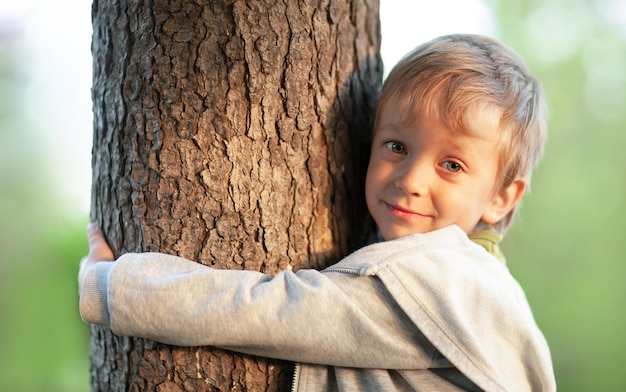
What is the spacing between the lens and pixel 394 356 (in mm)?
1184

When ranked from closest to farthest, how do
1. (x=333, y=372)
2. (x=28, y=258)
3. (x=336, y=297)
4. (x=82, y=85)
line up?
(x=336, y=297)
(x=333, y=372)
(x=82, y=85)
(x=28, y=258)

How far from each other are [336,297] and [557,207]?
4558 mm

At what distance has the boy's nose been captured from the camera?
1351mm

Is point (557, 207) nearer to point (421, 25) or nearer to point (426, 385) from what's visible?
point (421, 25)

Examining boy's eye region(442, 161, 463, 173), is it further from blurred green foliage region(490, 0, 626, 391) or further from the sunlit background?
blurred green foliage region(490, 0, 626, 391)

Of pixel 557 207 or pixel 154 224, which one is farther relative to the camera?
pixel 557 207

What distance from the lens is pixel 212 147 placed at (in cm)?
130

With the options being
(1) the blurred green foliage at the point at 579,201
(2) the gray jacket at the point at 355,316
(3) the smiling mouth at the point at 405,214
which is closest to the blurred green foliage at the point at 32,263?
(2) the gray jacket at the point at 355,316

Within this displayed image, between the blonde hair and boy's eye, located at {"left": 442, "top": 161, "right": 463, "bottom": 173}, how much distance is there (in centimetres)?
8

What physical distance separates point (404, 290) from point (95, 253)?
2.18 ft

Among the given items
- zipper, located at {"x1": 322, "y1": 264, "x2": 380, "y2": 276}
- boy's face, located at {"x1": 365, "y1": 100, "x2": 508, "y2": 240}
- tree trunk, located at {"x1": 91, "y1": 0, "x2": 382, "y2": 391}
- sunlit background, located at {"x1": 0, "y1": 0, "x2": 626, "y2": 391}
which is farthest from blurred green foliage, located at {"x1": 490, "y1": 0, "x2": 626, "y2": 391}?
zipper, located at {"x1": 322, "y1": 264, "x2": 380, "y2": 276}

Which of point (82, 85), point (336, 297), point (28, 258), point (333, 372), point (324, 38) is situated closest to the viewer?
point (336, 297)

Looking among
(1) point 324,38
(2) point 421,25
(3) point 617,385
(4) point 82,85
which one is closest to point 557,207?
(3) point 617,385

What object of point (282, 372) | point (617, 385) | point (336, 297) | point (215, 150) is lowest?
point (617, 385)
